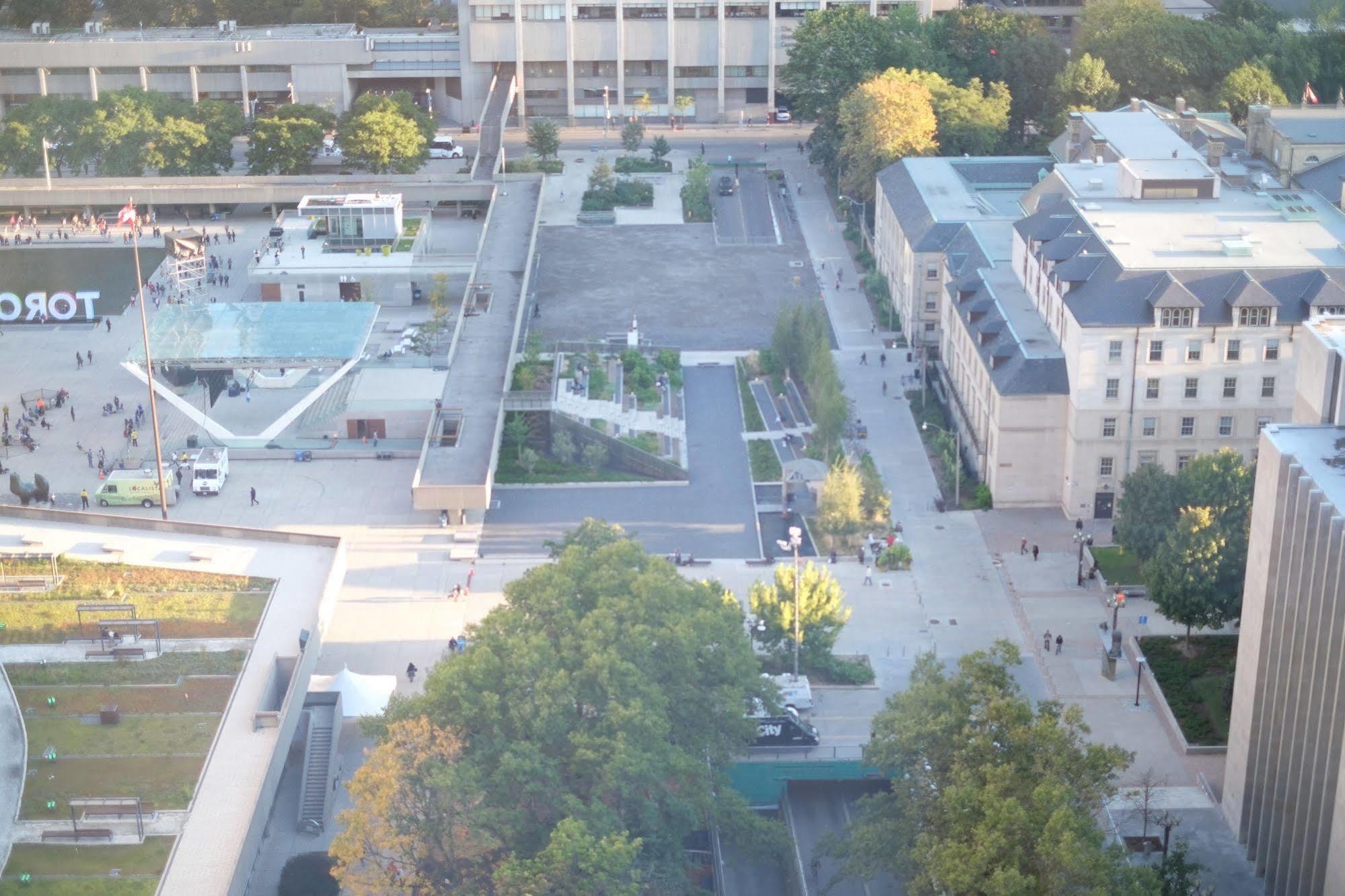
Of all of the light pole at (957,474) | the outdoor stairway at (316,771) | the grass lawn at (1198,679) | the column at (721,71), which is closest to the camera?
the outdoor stairway at (316,771)

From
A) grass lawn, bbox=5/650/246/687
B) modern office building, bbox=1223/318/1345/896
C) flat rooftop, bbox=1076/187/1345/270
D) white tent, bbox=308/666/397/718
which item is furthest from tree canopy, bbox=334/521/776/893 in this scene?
flat rooftop, bbox=1076/187/1345/270

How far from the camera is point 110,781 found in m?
69.3

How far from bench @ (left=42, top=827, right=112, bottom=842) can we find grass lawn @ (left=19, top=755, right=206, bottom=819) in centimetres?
126

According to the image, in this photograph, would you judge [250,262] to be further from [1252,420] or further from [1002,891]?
[1002,891]

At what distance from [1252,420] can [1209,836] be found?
3116 centimetres

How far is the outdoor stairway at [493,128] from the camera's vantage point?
531 ft

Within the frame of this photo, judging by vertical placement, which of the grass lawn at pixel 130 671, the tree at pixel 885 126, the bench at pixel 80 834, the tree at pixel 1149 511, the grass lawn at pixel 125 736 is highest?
the tree at pixel 885 126

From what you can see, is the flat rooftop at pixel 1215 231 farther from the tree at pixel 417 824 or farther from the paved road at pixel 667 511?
the tree at pixel 417 824

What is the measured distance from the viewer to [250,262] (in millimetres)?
140000

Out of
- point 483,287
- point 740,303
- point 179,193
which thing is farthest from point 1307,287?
point 179,193

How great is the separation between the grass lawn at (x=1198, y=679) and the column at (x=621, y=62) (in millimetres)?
108179

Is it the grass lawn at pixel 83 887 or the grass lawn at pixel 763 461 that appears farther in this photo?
the grass lawn at pixel 763 461

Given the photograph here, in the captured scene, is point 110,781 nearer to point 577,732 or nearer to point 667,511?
point 577,732

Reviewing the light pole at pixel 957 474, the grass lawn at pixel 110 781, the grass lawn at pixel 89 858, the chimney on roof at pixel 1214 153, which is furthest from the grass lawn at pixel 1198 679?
the chimney on roof at pixel 1214 153
